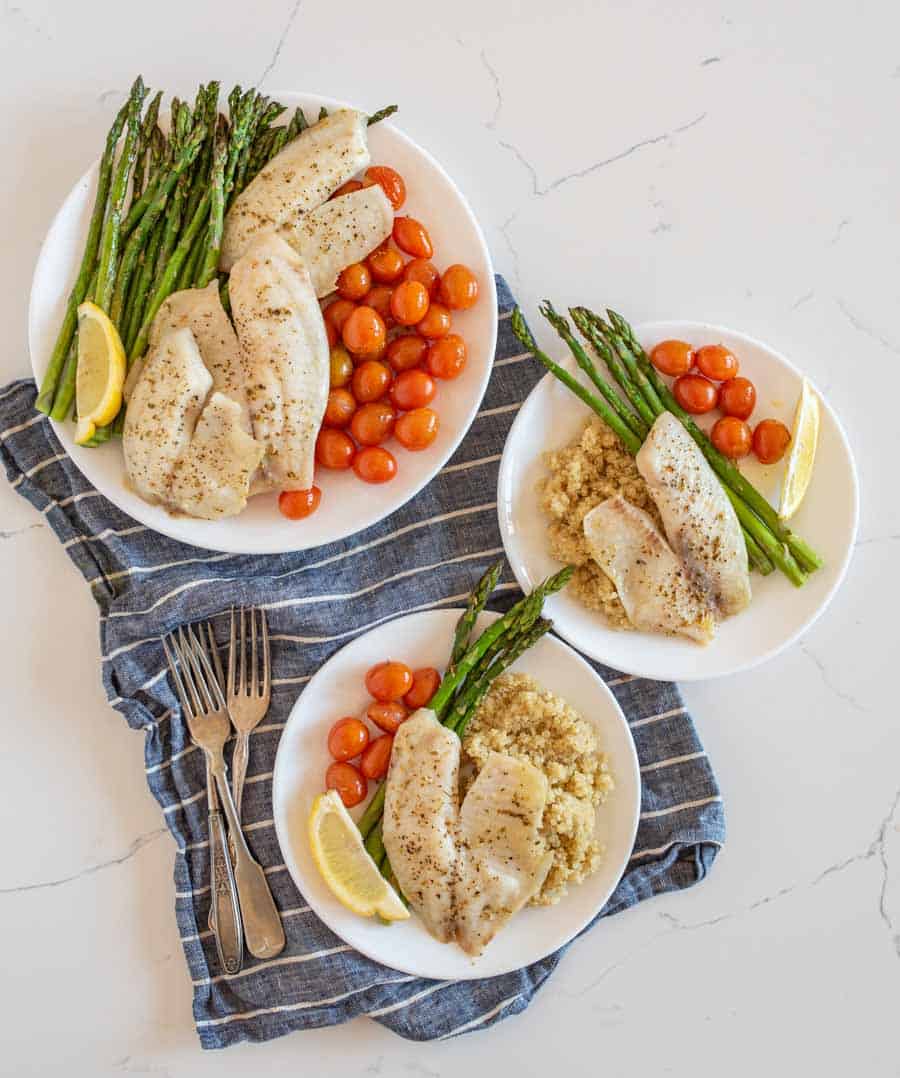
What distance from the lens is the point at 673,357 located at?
12.2 ft

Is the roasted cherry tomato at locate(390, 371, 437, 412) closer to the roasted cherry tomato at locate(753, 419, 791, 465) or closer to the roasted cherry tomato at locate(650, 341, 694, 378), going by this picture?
the roasted cherry tomato at locate(650, 341, 694, 378)

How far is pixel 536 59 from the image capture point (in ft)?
13.1

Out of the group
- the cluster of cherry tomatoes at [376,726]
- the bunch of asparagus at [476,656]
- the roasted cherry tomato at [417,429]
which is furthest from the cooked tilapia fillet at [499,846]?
the roasted cherry tomato at [417,429]

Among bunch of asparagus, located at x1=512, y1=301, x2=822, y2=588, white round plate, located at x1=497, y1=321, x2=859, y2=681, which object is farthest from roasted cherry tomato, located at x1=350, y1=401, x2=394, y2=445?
bunch of asparagus, located at x1=512, y1=301, x2=822, y2=588

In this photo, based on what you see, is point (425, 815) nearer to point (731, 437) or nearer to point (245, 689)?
point (245, 689)

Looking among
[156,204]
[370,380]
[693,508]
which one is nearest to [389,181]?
[370,380]

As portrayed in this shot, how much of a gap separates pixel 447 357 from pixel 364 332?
30cm

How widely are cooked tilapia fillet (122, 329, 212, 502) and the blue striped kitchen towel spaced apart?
437 mm

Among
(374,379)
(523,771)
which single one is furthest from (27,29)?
(523,771)

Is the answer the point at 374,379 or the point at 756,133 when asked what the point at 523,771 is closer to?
the point at 374,379

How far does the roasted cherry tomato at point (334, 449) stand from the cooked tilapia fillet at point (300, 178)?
26.2 inches

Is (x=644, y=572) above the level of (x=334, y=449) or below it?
below

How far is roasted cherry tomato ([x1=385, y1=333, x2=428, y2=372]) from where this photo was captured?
3732 millimetres

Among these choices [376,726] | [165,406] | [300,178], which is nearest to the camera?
[165,406]
